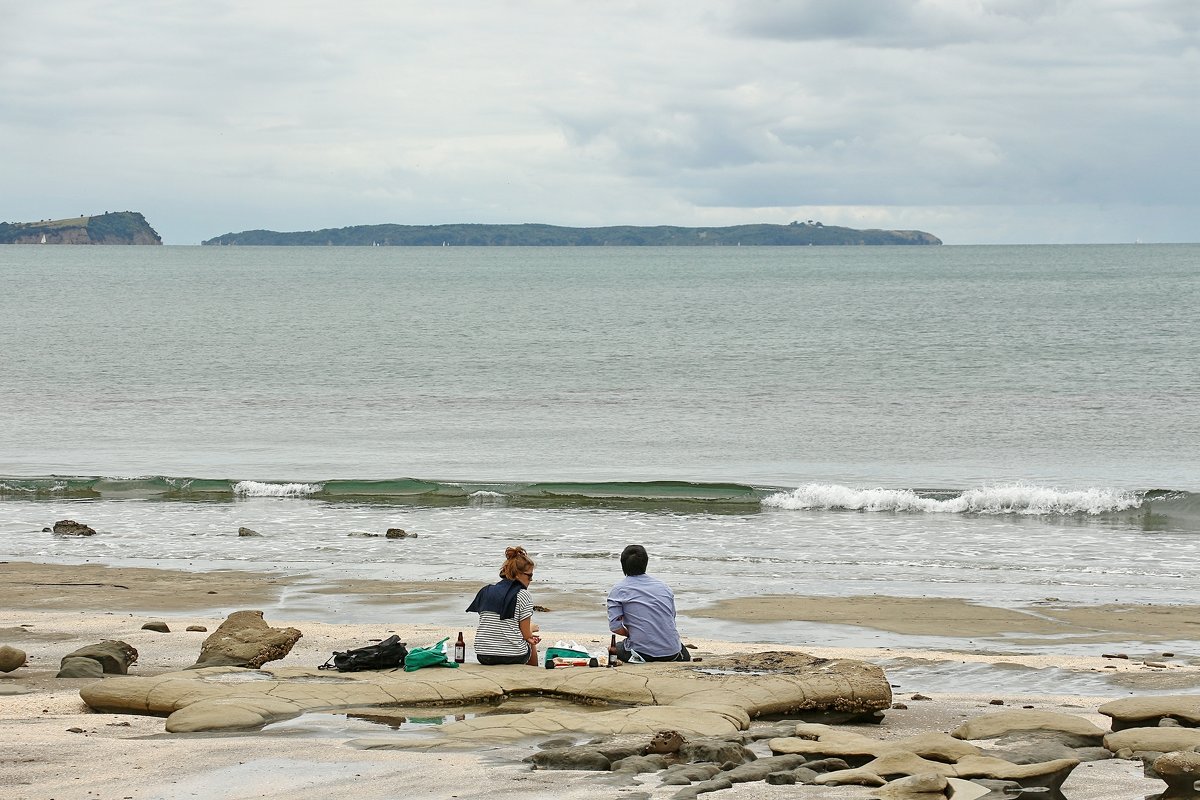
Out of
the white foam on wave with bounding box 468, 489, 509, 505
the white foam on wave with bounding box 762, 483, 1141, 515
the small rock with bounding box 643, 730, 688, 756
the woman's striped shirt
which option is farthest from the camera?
the white foam on wave with bounding box 468, 489, 509, 505

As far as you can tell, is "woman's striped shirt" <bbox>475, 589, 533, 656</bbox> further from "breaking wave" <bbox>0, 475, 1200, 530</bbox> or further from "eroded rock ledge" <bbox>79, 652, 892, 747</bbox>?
"breaking wave" <bbox>0, 475, 1200, 530</bbox>

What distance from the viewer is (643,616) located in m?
11.5

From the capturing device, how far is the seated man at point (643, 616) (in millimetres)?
11508

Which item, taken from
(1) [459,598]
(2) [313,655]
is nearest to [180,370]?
(1) [459,598]

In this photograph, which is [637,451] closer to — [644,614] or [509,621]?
[644,614]

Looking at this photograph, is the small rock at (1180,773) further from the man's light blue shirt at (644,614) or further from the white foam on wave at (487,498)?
the white foam on wave at (487,498)

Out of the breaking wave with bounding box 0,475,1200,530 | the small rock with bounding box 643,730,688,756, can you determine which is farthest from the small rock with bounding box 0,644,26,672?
the breaking wave with bounding box 0,475,1200,530

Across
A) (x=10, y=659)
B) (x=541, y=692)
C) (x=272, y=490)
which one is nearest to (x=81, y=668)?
(x=10, y=659)

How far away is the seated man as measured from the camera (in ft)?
37.8

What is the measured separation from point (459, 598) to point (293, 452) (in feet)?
56.9

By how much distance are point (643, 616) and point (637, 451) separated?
71.5 ft

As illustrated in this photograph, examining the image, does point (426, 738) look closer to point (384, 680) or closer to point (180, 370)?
point (384, 680)

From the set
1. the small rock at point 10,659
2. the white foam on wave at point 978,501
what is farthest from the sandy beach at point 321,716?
the white foam on wave at point 978,501

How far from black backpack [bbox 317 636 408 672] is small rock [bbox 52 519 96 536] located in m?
12.7
